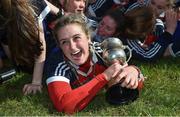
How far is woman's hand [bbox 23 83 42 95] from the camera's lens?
11.2 feet

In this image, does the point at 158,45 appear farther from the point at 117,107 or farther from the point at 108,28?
the point at 117,107

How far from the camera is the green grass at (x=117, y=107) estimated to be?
3090 millimetres

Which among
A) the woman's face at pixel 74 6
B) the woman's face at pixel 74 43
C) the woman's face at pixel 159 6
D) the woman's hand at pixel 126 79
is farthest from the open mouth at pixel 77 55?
the woman's face at pixel 159 6

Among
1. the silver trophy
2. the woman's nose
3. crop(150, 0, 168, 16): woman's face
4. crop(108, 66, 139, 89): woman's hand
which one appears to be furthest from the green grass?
crop(150, 0, 168, 16): woman's face

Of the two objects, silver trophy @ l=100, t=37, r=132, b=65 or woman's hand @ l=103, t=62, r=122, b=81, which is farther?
silver trophy @ l=100, t=37, r=132, b=65

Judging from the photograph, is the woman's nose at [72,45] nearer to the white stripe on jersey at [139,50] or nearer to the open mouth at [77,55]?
the open mouth at [77,55]

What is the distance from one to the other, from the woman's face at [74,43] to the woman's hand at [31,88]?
1.28 feet

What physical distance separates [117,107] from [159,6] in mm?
1511

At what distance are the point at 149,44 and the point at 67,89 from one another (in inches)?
47.8

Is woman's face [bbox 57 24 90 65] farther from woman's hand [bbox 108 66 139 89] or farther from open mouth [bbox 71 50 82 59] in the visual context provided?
woman's hand [bbox 108 66 139 89]

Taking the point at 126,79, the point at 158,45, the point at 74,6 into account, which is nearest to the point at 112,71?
the point at 126,79

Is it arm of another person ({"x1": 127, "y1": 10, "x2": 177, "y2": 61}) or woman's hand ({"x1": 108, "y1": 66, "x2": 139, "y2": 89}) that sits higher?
woman's hand ({"x1": 108, "y1": 66, "x2": 139, "y2": 89})

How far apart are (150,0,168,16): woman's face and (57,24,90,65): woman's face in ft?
4.07

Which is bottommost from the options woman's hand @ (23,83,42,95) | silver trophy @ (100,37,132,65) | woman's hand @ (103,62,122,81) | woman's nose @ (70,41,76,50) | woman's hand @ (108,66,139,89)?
woman's hand @ (23,83,42,95)
